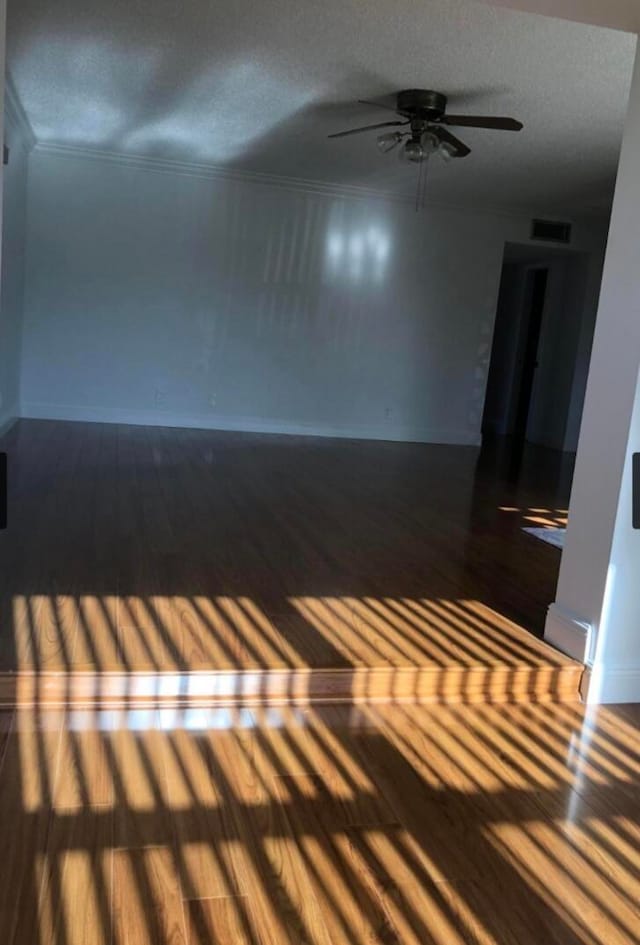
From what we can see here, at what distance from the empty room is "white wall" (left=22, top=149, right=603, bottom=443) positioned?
33mm

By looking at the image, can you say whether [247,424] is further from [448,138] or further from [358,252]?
[448,138]

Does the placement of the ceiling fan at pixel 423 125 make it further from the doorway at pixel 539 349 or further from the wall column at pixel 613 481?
the doorway at pixel 539 349

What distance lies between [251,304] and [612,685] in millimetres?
6067

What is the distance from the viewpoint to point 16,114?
19.6ft

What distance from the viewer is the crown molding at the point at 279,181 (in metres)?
7.21

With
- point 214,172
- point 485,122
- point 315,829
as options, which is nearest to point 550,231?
point 214,172

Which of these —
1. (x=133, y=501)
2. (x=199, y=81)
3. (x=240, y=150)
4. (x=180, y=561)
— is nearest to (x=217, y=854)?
(x=180, y=561)

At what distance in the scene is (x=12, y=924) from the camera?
1.50 meters

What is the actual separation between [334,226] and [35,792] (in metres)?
7.05

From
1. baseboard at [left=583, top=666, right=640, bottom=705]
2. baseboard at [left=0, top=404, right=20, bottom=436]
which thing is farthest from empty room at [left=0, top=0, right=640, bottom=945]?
baseboard at [left=0, top=404, right=20, bottom=436]

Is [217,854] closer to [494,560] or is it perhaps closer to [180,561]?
[180,561]

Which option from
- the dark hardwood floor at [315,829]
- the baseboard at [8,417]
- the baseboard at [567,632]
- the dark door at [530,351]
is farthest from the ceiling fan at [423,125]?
the dark door at [530,351]

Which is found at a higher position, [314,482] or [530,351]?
[530,351]

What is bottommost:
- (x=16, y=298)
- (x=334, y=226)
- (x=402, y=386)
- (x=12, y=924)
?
(x=12, y=924)
